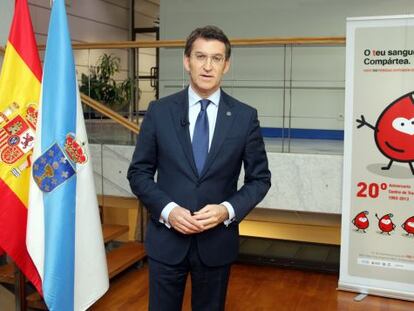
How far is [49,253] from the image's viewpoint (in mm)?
2346

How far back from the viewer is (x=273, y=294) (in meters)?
3.72

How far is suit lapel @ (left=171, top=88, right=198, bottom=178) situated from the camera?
172 centimetres

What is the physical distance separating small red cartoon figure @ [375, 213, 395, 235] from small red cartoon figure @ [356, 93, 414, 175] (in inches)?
14.3

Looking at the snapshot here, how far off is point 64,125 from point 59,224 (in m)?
0.49

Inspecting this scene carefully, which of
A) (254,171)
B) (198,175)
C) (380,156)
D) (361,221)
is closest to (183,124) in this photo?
(198,175)

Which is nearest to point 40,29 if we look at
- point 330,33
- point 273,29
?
point 273,29

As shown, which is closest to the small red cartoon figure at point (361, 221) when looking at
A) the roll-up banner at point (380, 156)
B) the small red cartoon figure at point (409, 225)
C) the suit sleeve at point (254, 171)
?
the roll-up banner at point (380, 156)

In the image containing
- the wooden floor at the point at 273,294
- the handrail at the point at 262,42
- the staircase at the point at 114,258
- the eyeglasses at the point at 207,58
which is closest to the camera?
the eyeglasses at the point at 207,58

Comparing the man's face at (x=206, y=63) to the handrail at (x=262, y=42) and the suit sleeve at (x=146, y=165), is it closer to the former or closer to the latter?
the suit sleeve at (x=146, y=165)

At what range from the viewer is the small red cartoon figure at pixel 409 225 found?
3.43 metres

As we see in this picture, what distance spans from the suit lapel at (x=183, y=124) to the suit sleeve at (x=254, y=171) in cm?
21

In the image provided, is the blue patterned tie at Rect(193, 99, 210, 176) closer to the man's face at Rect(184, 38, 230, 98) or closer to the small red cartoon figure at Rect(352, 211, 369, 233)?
the man's face at Rect(184, 38, 230, 98)

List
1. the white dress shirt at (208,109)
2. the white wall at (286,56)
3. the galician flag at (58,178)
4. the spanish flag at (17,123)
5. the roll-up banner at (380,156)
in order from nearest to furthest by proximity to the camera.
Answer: the white dress shirt at (208,109), the galician flag at (58,178), the spanish flag at (17,123), the roll-up banner at (380,156), the white wall at (286,56)

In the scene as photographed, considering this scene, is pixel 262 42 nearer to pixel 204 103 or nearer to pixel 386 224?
pixel 386 224
